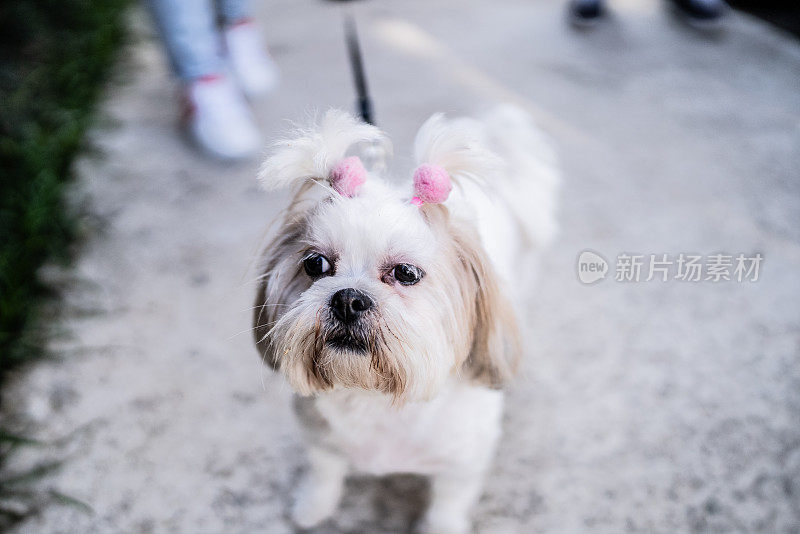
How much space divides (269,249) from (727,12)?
3463 mm

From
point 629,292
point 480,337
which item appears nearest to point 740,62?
point 629,292

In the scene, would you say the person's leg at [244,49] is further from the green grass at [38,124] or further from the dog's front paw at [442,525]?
the dog's front paw at [442,525]

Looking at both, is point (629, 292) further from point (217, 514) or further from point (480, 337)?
point (217, 514)

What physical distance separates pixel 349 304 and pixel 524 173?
917 mm

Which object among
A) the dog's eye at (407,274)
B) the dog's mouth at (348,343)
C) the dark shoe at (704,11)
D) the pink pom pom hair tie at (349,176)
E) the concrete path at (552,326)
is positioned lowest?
the concrete path at (552,326)

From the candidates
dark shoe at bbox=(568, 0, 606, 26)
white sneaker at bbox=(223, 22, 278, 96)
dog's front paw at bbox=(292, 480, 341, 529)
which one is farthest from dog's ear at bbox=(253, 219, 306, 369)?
dark shoe at bbox=(568, 0, 606, 26)

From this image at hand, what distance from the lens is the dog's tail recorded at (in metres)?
1.59

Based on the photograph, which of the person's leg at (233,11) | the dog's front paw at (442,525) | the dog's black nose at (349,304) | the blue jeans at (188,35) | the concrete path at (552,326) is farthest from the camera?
the person's leg at (233,11)

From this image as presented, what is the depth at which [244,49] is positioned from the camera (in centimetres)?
282

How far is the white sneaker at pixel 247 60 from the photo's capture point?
279 centimetres

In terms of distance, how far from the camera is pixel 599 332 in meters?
1.79

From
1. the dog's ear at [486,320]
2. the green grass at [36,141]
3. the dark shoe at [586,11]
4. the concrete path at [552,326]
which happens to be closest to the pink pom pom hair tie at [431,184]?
the dog's ear at [486,320]

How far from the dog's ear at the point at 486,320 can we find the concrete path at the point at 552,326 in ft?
1.47

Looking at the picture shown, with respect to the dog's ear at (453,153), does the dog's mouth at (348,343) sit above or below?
below
